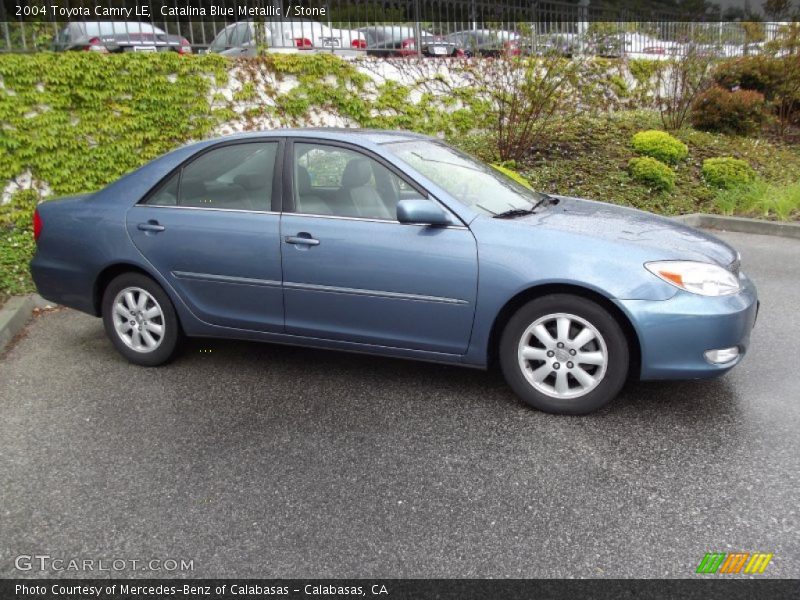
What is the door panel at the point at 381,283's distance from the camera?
3998 millimetres

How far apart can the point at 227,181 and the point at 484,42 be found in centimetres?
885

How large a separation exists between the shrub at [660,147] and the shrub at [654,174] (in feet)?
1.96

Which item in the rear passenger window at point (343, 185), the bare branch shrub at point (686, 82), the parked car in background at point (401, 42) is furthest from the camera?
the bare branch shrub at point (686, 82)

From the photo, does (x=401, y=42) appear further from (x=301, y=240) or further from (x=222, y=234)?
(x=301, y=240)

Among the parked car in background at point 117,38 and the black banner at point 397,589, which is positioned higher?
the parked car in background at point 117,38

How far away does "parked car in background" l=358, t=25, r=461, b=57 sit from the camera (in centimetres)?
1113

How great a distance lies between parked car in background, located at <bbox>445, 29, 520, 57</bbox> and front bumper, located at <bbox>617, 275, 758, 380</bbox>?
9022mm

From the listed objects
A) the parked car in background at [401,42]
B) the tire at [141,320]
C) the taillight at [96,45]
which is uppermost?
the parked car in background at [401,42]

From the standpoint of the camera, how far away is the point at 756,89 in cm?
1356

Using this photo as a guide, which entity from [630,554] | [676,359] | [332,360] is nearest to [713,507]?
[630,554]

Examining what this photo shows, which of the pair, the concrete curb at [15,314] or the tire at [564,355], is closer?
the tire at [564,355]

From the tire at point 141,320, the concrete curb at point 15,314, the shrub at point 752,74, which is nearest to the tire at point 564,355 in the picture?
the tire at point 141,320

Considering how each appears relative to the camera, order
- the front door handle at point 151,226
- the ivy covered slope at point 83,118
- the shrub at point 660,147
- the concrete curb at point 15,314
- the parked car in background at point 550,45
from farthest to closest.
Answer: the parked car in background at point 550,45 → the shrub at point 660,147 → the ivy covered slope at point 83,118 → the concrete curb at point 15,314 → the front door handle at point 151,226

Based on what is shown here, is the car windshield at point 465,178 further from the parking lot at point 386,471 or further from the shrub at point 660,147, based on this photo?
the shrub at point 660,147
